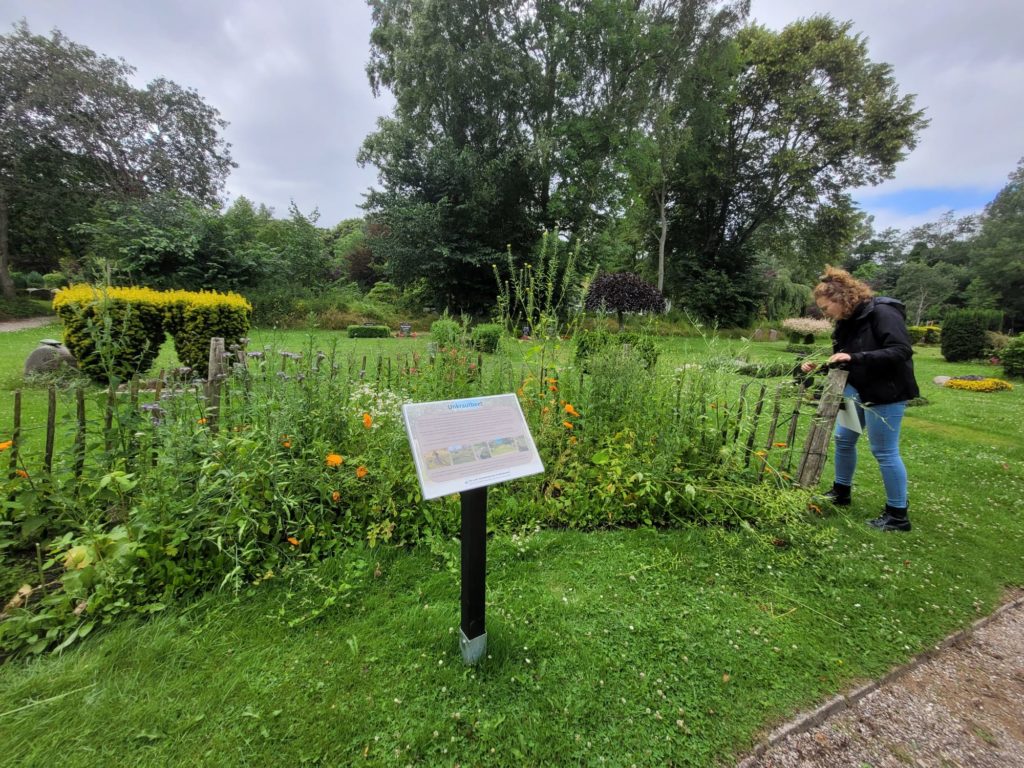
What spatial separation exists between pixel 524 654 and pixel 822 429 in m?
2.56

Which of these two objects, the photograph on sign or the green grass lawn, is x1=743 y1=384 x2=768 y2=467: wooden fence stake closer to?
the green grass lawn

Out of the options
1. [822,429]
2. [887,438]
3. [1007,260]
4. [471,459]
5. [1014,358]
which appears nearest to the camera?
[471,459]

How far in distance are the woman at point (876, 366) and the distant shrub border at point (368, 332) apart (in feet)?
39.9

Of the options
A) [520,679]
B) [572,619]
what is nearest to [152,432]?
[520,679]

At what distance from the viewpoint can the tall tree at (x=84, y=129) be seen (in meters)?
16.3

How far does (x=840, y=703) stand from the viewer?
1.56 m

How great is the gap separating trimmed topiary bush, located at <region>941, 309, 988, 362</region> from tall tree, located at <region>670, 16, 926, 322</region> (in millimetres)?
8141

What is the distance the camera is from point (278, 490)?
1.97 m

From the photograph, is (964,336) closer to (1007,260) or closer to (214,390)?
(214,390)

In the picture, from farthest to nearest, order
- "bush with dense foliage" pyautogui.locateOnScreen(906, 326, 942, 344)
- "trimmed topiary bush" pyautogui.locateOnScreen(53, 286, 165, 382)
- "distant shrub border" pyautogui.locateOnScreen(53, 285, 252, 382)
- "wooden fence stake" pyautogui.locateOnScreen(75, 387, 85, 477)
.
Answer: "bush with dense foliage" pyautogui.locateOnScreen(906, 326, 942, 344), "distant shrub border" pyautogui.locateOnScreen(53, 285, 252, 382), "trimmed topiary bush" pyautogui.locateOnScreen(53, 286, 165, 382), "wooden fence stake" pyautogui.locateOnScreen(75, 387, 85, 477)

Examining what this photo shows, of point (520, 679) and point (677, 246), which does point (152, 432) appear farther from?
point (677, 246)

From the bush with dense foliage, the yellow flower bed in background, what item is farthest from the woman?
the bush with dense foliage

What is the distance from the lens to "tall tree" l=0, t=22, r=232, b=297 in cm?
1628

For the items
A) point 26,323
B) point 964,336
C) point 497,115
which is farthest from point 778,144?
point 26,323
